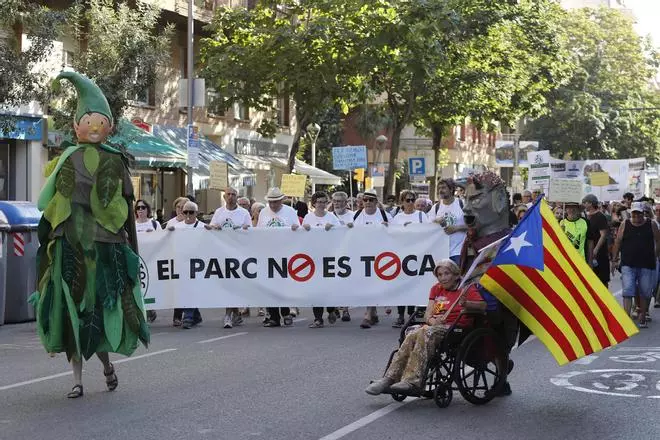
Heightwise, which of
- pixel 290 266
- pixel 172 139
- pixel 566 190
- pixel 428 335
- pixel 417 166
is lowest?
pixel 290 266

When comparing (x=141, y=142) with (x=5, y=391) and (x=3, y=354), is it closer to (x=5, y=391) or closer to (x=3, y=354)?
(x=3, y=354)

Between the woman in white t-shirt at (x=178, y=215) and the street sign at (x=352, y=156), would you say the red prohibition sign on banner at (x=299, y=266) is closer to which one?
the woman in white t-shirt at (x=178, y=215)

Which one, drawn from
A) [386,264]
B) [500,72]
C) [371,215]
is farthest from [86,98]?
[500,72]

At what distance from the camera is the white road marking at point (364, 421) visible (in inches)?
303

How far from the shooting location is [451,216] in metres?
15.2

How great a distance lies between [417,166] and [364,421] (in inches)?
1196

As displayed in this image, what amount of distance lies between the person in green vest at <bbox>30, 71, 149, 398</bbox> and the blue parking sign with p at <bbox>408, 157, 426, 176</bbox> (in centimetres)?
2904

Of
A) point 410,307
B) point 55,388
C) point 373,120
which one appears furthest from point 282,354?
point 373,120

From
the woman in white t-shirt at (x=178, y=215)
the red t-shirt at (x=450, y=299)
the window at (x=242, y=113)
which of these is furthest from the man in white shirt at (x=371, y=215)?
the window at (x=242, y=113)

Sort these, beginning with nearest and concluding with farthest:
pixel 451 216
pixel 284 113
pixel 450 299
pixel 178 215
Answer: pixel 450 299
pixel 451 216
pixel 178 215
pixel 284 113

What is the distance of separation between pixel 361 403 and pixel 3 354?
526cm

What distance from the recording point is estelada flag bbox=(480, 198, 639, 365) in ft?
28.7

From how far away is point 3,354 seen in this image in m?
12.7

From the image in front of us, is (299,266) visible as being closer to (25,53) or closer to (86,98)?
(25,53)
